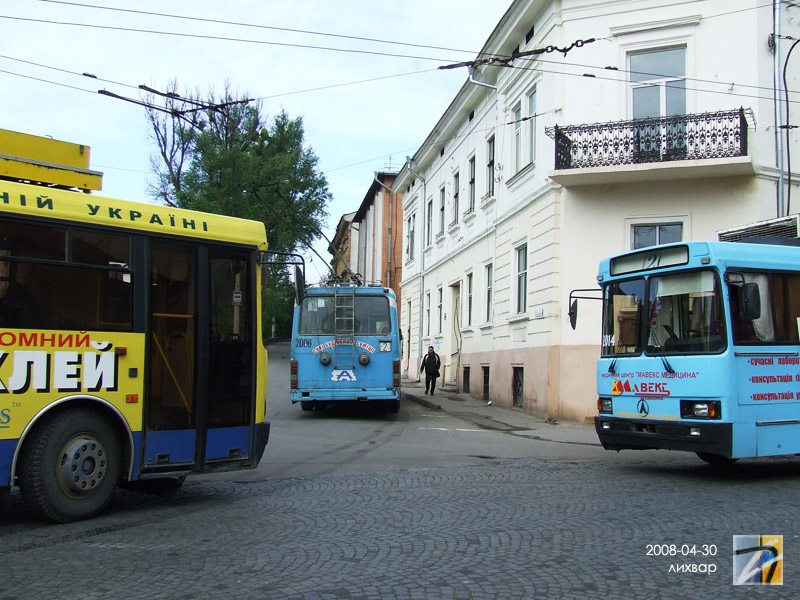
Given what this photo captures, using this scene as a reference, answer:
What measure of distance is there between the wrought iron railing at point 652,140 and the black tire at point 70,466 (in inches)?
484

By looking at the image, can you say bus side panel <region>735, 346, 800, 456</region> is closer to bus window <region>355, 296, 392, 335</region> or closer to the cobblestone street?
the cobblestone street

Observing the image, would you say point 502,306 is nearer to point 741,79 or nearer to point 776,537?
point 741,79

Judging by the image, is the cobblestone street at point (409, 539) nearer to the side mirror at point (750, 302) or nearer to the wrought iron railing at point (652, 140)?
the side mirror at point (750, 302)

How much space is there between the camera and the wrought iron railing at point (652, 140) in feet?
50.5

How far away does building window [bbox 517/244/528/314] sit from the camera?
19.8 m

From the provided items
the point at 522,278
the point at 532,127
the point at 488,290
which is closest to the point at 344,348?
the point at 522,278

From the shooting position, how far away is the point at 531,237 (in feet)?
61.8

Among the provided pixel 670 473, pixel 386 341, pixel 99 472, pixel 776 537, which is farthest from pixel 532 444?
pixel 99 472

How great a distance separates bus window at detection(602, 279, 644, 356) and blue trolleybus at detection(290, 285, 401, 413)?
7.85 meters

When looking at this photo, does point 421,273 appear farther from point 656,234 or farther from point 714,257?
point 714,257

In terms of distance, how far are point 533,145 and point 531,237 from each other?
7.82 feet

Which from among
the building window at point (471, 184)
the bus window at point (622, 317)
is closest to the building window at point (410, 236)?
the building window at point (471, 184)

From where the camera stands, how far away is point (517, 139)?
2081cm

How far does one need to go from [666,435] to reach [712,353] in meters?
1.06
